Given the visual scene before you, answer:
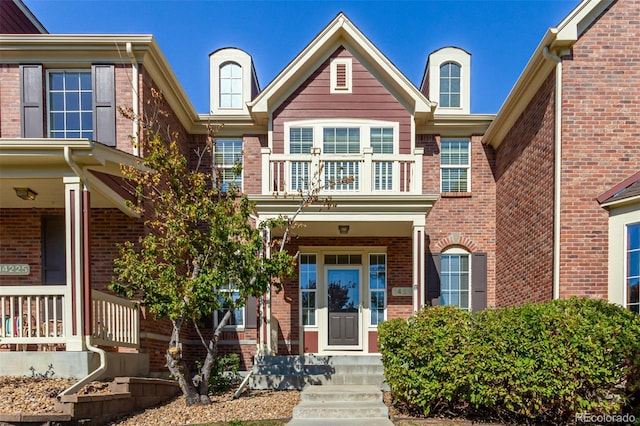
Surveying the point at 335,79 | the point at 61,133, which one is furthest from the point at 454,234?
the point at 61,133

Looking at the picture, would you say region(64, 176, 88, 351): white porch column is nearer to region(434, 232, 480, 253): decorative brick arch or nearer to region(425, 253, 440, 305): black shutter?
region(425, 253, 440, 305): black shutter

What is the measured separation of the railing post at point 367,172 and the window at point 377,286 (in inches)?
99.6

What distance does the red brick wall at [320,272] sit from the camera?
1077cm

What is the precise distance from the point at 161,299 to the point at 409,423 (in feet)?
14.2

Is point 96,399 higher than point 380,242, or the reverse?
point 380,242

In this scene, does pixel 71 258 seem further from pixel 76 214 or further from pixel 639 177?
pixel 639 177

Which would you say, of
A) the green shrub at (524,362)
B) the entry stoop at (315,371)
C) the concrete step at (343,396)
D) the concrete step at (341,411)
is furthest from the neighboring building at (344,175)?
the concrete step at (341,411)

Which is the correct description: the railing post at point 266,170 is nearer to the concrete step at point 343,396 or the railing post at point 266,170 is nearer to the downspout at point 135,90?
the downspout at point 135,90

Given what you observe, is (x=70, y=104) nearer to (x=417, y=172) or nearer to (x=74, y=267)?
(x=74, y=267)

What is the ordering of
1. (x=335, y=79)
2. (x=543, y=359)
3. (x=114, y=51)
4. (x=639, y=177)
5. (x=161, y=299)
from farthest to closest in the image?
1. (x=335, y=79)
2. (x=114, y=51)
3. (x=639, y=177)
4. (x=161, y=299)
5. (x=543, y=359)

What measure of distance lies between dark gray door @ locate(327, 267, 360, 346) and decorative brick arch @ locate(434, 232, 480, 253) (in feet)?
7.61

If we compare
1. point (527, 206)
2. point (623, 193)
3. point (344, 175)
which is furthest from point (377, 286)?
point (623, 193)

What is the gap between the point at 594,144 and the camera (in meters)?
7.80

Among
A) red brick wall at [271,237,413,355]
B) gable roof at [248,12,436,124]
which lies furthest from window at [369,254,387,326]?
gable roof at [248,12,436,124]
